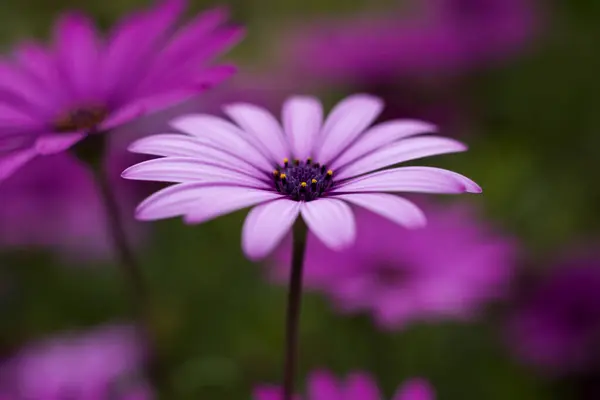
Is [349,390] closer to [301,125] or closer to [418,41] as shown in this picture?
[301,125]

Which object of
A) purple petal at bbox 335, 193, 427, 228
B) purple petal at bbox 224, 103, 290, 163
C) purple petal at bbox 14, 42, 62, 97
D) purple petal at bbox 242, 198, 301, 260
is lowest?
purple petal at bbox 242, 198, 301, 260

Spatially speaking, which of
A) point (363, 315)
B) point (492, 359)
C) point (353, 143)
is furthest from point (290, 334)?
point (492, 359)

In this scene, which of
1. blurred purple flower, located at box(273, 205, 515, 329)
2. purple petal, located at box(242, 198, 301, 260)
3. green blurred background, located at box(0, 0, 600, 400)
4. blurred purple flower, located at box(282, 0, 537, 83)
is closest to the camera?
purple petal, located at box(242, 198, 301, 260)

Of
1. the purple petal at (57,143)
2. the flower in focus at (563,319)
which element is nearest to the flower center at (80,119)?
the purple petal at (57,143)

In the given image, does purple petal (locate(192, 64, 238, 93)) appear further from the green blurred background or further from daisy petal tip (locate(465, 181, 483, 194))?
the green blurred background

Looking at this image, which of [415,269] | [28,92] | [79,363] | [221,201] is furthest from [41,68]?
[415,269]

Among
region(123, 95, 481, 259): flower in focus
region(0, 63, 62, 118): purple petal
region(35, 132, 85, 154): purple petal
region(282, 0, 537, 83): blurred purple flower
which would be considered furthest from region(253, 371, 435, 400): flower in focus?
region(282, 0, 537, 83): blurred purple flower
